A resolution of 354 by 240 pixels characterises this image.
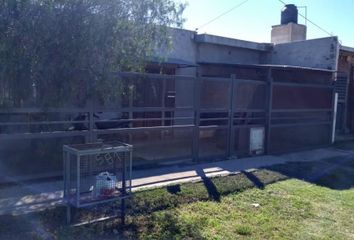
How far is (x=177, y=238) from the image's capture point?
4.56 m

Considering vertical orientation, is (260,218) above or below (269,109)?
below

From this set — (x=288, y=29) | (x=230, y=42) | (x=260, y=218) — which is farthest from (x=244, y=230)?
(x=288, y=29)

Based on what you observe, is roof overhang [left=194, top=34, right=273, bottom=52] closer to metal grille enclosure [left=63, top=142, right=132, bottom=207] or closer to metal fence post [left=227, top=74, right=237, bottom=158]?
metal fence post [left=227, top=74, right=237, bottom=158]

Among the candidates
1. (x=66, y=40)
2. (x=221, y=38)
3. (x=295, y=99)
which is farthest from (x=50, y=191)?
(x=221, y=38)

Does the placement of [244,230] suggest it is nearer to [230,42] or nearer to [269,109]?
[269,109]

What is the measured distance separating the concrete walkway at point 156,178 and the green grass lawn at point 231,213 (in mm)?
377

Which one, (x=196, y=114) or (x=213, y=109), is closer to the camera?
(x=196, y=114)

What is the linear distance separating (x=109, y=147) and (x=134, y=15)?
1804 millimetres

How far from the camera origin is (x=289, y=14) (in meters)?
17.7

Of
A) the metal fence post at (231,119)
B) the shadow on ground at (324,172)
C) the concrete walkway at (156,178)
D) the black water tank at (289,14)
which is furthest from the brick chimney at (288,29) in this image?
the metal fence post at (231,119)

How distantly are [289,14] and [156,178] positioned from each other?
13.6 m

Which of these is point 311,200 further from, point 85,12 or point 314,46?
point 314,46

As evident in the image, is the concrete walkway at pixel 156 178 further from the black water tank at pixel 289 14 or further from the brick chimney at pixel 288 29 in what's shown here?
the black water tank at pixel 289 14

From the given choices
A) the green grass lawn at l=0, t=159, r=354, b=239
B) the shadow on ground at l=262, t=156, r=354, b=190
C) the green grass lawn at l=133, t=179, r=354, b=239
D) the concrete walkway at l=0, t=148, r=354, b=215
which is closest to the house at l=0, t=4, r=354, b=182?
the concrete walkway at l=0, t=148, r=354, b=215
